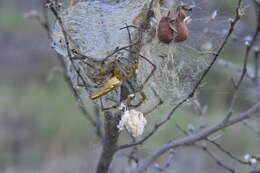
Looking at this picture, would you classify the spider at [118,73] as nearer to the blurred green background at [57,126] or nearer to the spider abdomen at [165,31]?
the spider abdomen at [165,31]

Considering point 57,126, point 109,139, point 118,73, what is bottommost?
point 57,126

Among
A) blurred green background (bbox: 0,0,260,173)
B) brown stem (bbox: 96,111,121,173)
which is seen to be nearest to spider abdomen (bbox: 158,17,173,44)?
brown stem (bbox: 96,111,121,173)

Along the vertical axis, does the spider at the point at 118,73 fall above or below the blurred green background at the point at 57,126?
above

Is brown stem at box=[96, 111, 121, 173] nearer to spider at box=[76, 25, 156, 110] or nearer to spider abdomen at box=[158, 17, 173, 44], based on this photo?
spider at box=[76, 25, 156, 110]

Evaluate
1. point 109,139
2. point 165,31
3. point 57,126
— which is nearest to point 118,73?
point 165,31

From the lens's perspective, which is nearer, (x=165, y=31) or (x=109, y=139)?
(x=165, y=31)

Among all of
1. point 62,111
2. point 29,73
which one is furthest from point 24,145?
point 29,73

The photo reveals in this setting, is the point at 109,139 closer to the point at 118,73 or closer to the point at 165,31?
the point at 118,73

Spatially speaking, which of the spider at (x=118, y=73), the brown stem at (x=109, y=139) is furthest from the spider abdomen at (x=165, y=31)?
the brown stem at (x=109, y=139)
